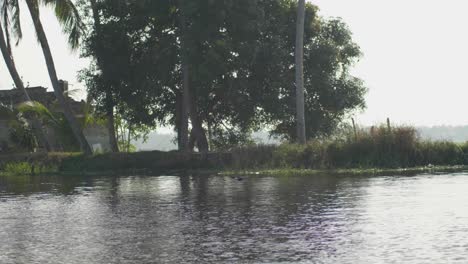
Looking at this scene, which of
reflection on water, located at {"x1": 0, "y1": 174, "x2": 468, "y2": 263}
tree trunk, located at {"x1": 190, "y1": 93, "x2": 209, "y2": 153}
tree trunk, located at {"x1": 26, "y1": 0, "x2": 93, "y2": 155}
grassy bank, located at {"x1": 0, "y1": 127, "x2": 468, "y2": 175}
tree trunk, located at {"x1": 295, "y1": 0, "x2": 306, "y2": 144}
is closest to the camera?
reflection on water, located at {"x1": 0, "y1": 174, "x2": 468, "y2": 263}

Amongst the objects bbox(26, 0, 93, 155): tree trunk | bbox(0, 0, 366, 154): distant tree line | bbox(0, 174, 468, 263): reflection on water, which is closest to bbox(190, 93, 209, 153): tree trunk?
bbox(0, 0, 366, 154): distant tree line

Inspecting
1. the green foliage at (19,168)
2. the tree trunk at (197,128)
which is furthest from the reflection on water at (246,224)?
the tree trunk at (197,128)

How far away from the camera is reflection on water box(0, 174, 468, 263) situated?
1128cm

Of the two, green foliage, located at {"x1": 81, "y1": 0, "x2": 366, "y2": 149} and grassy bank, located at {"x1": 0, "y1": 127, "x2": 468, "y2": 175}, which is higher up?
green foliage, located at {"x1": 81, "y1": 0, "x2": 366, "y2": 149}

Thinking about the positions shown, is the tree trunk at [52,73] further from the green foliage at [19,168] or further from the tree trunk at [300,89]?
the tree trunk at [300,89]

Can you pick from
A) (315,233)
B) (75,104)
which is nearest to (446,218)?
(315,233)

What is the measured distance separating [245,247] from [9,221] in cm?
736

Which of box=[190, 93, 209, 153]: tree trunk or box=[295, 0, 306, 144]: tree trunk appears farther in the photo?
box=[190, 93, 209, 153]: tree trunk

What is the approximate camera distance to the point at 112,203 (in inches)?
808

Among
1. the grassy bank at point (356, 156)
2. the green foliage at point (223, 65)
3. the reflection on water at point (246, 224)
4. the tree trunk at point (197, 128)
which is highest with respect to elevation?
the green foliage at point (223, 65)

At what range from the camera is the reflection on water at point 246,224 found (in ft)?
37.0

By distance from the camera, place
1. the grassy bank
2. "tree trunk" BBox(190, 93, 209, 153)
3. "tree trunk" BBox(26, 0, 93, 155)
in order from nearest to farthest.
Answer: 1. the grassy bank
2. "tree trunk" BBox(26, 0, 93, 155)
3. "tree trunk" BBox(190, 93, 209, 153)

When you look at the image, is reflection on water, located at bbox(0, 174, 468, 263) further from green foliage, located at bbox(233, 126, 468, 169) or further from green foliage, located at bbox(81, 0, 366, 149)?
green foliage, located at bbox(81, 0, 366, 149)

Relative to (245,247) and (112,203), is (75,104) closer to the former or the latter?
(112,203)
